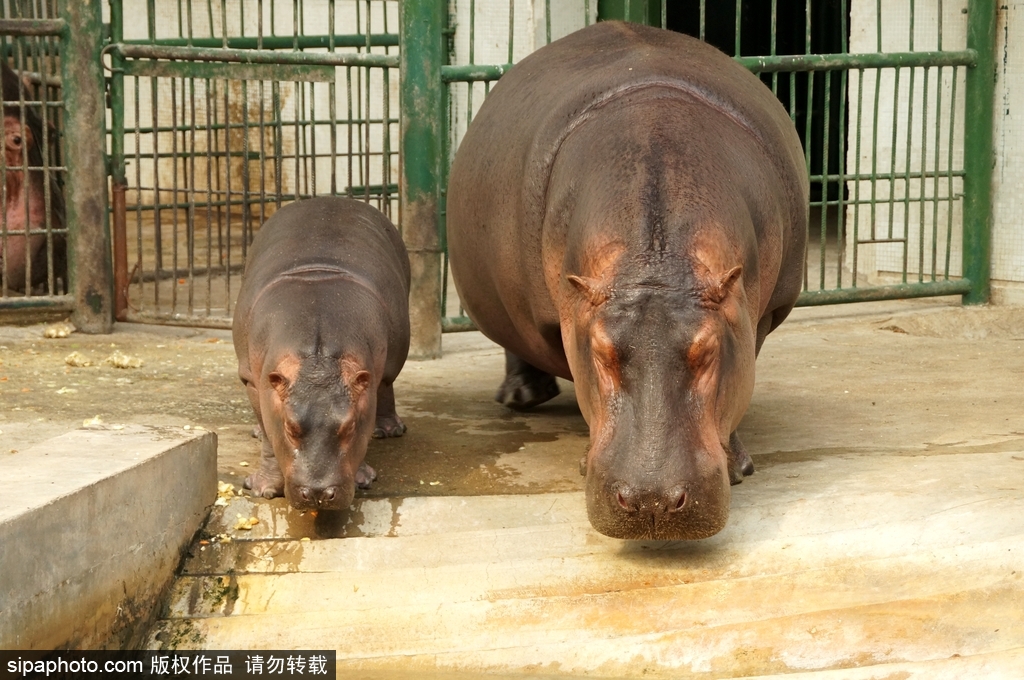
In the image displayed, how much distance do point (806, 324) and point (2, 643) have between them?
516cm

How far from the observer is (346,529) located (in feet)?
14.0

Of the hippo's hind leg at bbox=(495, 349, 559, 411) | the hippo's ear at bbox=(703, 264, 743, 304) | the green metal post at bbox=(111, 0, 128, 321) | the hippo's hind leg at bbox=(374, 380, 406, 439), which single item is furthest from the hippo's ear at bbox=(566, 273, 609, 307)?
the green metal post at bbox=(111, 0, 128, 321)

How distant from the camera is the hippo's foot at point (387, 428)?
5152 mm

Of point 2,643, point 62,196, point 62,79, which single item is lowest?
point 2,643

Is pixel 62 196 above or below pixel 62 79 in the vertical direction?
below

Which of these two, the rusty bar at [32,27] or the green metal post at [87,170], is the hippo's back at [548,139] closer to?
the green metal post at [87,170]

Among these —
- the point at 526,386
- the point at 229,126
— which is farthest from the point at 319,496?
the point at 229,126

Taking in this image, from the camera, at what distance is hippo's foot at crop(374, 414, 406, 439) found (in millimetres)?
5152

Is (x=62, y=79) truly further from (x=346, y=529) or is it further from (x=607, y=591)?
(x=607, y=591)

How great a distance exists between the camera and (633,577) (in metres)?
3.88

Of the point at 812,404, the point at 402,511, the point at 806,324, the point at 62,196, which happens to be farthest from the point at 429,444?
the point at 62,196

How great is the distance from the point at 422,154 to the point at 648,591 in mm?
3318

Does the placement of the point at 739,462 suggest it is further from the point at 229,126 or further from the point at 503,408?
the point at 229,126

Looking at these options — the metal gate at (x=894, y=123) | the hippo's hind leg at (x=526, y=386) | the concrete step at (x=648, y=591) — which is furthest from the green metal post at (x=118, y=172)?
the concrete step at (x=648, y=591)
